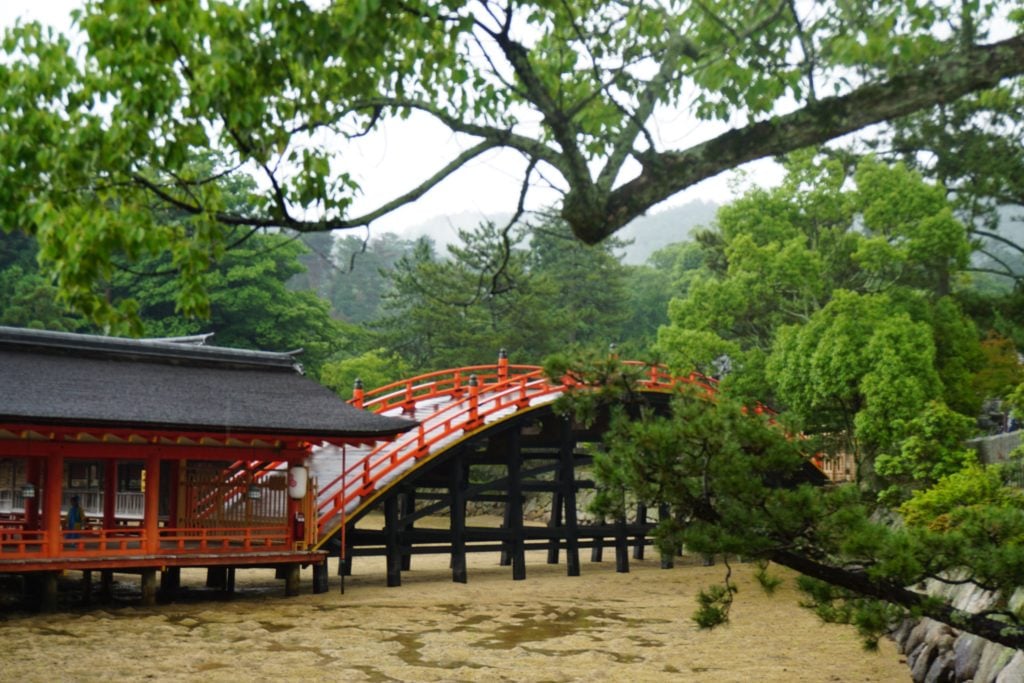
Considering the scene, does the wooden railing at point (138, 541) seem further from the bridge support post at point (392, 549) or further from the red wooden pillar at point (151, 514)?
the bridge support post at point (392, 549)

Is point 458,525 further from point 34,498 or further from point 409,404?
point 34,498

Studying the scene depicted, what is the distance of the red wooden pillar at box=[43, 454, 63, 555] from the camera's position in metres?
17.2

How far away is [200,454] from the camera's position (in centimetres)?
1894

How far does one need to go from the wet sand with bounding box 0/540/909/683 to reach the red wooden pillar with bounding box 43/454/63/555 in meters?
1.07

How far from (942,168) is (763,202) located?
451 centimetres

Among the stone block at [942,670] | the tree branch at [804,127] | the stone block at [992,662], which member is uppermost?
the tree branch at [804,127]

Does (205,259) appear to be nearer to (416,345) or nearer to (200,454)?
(200,454)

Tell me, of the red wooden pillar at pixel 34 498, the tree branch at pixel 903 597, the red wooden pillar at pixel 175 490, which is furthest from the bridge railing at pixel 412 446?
the tree branch at pixel 903 597

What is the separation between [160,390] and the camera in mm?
18844

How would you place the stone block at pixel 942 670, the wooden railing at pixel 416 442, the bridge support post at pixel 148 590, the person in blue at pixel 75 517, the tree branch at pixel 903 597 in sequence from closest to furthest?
the tree branch at pixel 903 597, the stone block at pixel 942 670, the bridge support post at pixel 148 590, the person in blue at pixel 75 517, the wooden railing at pixel 416 442

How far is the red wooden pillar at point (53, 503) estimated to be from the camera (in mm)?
17219

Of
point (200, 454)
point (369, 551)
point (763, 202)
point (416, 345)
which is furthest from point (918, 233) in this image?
point (416, 345)

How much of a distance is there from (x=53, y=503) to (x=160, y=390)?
247cm

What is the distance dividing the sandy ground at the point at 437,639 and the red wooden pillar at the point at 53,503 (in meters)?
1.07
